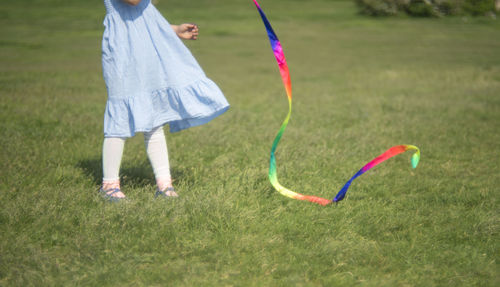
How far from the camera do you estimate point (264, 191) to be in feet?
11.2

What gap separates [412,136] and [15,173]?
3.71 metres

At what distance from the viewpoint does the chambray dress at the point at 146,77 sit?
10.1 ft

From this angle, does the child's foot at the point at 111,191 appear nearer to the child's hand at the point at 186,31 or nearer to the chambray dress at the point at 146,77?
the chambray dress at the point at 146,77

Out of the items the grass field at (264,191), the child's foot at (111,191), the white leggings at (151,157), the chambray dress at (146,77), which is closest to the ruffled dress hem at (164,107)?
the chambray dress at (146,77)

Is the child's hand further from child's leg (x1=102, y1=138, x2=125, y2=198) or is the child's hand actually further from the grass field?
the grass field

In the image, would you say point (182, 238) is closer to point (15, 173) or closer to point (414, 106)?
point (15, 173)

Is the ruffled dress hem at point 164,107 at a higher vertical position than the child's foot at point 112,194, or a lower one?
higher

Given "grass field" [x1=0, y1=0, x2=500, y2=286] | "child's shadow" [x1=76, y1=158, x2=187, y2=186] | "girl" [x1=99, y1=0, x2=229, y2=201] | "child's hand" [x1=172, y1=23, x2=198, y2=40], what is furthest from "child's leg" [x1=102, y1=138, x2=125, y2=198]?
"child's hand" [x1=172, y1=23, x2=198, y2=40]

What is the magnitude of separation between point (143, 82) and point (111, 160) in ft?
1.70

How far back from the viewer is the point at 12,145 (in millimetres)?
4398

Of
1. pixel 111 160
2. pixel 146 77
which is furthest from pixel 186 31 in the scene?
pixel 111 160

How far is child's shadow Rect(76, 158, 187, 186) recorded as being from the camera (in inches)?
145

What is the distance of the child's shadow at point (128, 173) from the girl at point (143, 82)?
1.51ft

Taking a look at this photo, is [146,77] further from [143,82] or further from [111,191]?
[111,191]
